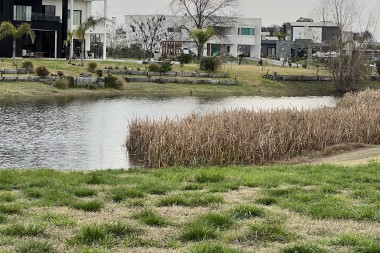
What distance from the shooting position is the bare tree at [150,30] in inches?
3301

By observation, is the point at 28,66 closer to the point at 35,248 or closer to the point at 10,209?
the point at 10,209

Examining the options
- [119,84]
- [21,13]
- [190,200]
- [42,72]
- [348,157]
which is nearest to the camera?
[190,200]

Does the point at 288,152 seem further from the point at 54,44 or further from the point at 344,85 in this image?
the point at 54,44

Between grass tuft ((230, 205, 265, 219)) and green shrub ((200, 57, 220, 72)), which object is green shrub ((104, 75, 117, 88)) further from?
grass tuft ((230, 205, 265, 219))

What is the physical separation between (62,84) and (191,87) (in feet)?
38.7

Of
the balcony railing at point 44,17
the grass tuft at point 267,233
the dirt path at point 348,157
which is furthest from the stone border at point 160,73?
the grass tuft at point 267,233

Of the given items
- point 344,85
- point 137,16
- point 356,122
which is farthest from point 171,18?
point 356,122

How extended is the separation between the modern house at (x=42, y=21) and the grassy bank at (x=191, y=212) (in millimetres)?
49226

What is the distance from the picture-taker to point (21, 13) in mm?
60469

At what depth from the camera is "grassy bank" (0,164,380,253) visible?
7246 millimetres

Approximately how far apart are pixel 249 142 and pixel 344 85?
43.2 m

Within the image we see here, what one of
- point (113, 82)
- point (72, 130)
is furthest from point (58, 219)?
point (113, 82)

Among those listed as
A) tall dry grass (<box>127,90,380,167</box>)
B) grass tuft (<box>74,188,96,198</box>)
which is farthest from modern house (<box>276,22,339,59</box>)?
grass tuft (<box>74,188,96,198</box>)

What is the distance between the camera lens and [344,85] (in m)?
59.6
